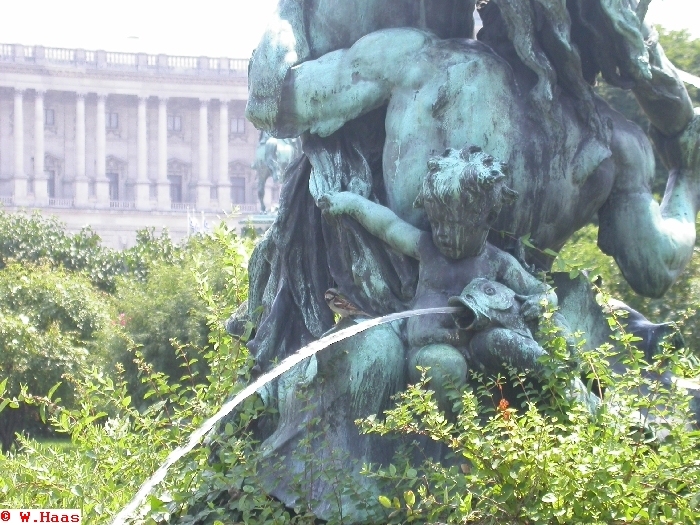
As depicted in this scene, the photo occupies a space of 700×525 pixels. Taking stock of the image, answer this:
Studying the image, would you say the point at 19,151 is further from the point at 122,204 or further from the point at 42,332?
the point at 42,332

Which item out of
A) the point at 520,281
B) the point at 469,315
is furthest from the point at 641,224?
the point at 469,315

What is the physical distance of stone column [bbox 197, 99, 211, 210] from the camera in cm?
6656

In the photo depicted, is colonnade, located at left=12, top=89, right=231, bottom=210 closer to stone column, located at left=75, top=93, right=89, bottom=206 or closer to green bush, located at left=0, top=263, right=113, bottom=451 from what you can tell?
stone column, located at left=75, top=93, right=89, bottom=206

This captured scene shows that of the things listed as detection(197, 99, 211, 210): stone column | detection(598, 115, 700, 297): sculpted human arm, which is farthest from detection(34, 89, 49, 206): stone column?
detection(598, 115, 700, 297): sculpted human arm

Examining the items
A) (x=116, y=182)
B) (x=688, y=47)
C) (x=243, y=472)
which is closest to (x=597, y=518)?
(x=243, y=472)

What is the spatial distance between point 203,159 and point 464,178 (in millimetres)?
63889

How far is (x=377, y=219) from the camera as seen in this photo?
14.0 ft

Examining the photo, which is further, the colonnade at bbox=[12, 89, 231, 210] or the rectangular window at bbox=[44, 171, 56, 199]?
the rectangular window at bbox=[44, 171, 56, 199]

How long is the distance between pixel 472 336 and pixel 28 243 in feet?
74.7

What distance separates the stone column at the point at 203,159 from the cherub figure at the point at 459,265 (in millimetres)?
62517

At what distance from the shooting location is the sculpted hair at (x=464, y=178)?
4.00m

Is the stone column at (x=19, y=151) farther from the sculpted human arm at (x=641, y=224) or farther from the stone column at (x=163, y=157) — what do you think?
the sculpted human arm at (x=641, y=224)

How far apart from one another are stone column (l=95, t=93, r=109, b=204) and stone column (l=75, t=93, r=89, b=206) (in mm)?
574

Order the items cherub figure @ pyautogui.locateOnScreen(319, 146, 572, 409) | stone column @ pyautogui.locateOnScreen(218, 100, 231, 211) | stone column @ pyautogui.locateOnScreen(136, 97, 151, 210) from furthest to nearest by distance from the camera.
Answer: stone column @ pyautogui.locateOnScreen(218, 100, 231, 211) → stone column @ pyautogui.locateOnScreen(136, 97, 151, 210) → cherub figure @ pyautogui.locateOnScreen(319, 146, 572, 409)
